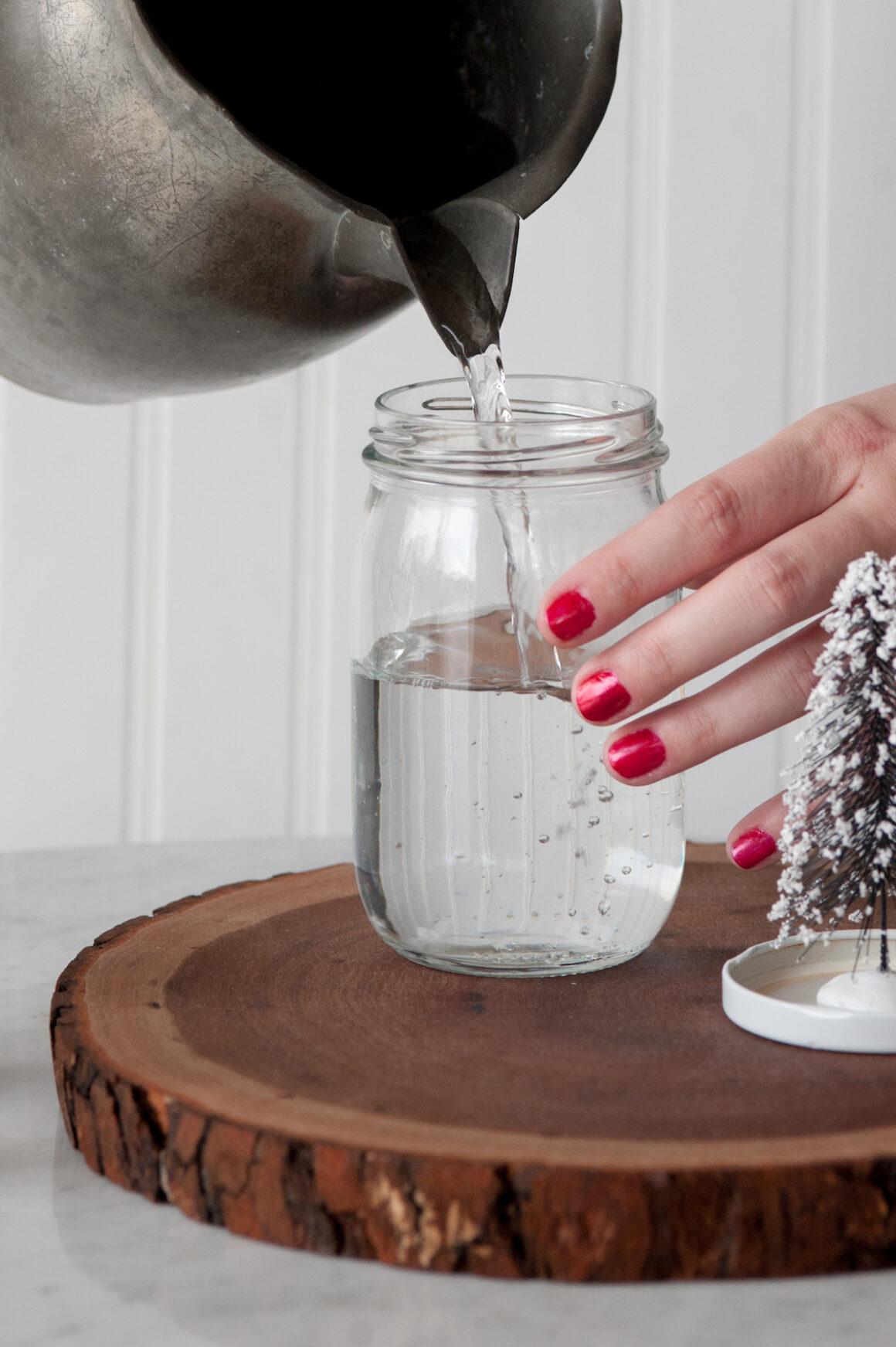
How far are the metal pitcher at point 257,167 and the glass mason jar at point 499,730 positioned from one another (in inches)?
2.8

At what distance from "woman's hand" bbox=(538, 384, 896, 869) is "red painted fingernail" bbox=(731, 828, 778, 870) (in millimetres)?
50

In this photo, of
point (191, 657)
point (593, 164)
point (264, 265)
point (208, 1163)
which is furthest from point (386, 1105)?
point (593, 164)

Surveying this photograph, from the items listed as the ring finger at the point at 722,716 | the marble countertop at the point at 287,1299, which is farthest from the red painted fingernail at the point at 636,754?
the marble countertop at the point at 287,1299

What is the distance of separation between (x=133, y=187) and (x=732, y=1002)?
0.37m

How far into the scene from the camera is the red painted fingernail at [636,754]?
635 mm

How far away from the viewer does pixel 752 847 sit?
27.7 inches

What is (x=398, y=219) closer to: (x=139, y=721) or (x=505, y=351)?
(x=505, y=351)

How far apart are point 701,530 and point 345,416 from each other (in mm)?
914

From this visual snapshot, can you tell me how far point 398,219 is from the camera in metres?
0.66

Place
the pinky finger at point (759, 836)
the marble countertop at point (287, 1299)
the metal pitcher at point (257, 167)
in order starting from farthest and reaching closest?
the pinky finger at point (759, 836), the metal pitcher at point (257, 167), the marble countertop at point (287, 1299)

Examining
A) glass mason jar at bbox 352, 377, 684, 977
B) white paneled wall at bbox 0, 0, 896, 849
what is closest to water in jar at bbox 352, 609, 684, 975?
glass mason jar at bbox 352, 377, 684, 977

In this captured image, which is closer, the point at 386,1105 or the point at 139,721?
the point at 386,1105

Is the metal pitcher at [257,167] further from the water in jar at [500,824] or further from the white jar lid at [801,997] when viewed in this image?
the white jar lid at [801,997]

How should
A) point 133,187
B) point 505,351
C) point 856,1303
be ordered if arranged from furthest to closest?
point 505,351 → point 133,187 → point 856,1303
